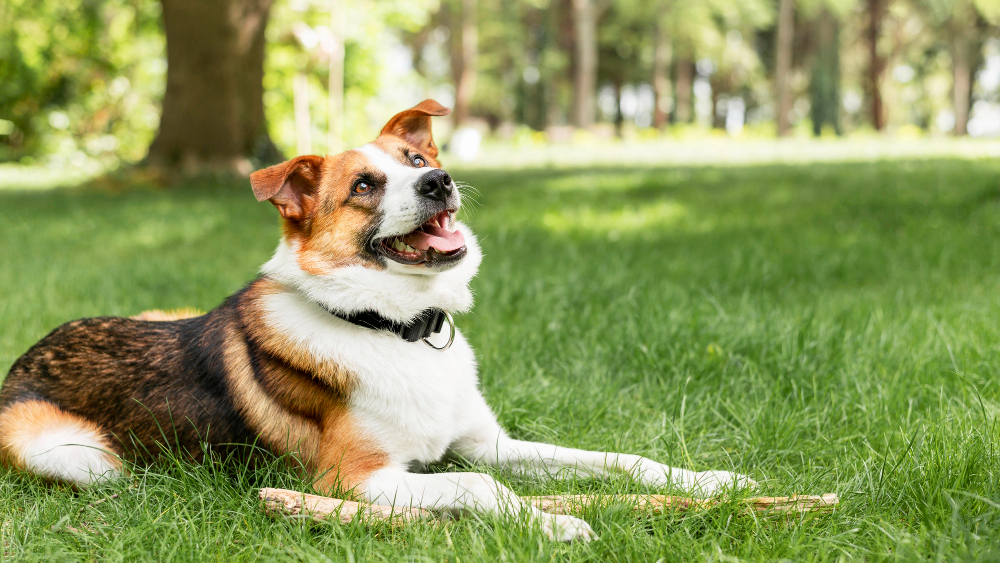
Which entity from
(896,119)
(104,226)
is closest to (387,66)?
(104,226)

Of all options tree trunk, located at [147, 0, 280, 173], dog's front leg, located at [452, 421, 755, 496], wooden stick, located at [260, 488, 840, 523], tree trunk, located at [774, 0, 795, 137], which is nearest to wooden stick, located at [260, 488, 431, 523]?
wooden stick, located at [260, 488, 840, 523]

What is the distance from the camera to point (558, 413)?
3.38m

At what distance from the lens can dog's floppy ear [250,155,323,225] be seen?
2.69 meters

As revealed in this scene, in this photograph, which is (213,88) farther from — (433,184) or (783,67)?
(783,67)

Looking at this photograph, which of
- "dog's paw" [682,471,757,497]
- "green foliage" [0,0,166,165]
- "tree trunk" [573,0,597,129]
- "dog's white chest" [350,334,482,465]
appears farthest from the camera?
"tree trunk" [573,0,597,129]

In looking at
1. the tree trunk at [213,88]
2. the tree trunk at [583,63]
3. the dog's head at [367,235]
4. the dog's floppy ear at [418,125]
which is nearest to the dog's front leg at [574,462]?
the dog's head at [367,235]

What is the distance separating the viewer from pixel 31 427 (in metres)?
2.83

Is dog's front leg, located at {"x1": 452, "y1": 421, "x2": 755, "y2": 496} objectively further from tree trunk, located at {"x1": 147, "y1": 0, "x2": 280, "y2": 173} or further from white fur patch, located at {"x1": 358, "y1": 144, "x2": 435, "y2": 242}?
tree trunk, located at {"x1": 147, "y1": 0, "x2": 280, "y2": 173}

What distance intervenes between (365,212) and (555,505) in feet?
4.36

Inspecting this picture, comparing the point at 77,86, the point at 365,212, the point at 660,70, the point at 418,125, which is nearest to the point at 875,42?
the point at 660,70

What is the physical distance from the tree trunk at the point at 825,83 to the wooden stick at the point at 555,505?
117 ft

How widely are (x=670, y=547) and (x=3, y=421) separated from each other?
2.65 meters

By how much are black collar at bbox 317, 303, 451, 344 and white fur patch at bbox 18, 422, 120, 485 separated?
1069 millimetres

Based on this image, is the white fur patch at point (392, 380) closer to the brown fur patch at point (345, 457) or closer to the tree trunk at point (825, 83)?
the brown fur patch at point (345, 457)
